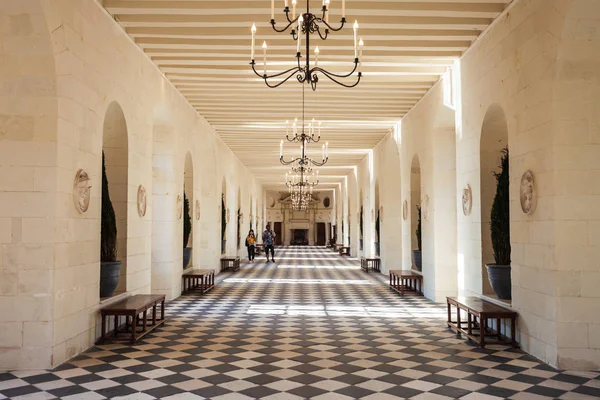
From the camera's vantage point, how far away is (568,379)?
463cm

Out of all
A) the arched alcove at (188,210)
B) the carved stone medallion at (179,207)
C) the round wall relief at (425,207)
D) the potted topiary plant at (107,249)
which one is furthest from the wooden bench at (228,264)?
the potted topiary plant at (107,249)

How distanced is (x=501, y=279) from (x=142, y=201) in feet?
16.3

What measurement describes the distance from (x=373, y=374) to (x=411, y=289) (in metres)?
6.29

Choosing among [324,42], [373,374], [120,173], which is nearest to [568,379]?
[373,374]

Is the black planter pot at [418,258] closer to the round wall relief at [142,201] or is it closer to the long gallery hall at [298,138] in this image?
the long gallery hall at [298,138]

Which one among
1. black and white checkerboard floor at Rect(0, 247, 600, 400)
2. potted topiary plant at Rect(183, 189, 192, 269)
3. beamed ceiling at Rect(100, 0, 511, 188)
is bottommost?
black and white checkerboard floor at Rect(0, 247, 600, 400)

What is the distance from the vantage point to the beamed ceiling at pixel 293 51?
6066mm

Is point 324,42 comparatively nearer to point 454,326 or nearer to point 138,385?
point 454,326

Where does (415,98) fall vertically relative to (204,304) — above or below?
above

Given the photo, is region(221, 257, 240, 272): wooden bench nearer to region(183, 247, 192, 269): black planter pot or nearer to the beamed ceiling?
region(183, 247, 192, 269): black planter pot

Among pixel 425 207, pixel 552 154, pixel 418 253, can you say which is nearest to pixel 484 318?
pixel 552 154

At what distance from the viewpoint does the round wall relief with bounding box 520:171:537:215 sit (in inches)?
214

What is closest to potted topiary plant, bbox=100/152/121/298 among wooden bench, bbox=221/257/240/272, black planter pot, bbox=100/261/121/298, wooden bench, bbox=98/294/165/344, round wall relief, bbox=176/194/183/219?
black planter pot, bbox=100/261/121/298

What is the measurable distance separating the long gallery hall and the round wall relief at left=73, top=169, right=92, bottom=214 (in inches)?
0.9
